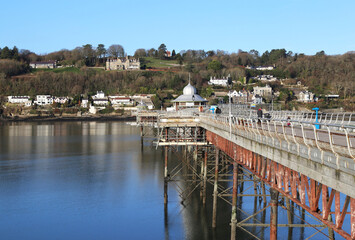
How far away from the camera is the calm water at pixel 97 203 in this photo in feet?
89.7

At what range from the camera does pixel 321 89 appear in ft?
516

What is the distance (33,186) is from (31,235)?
14.4 m

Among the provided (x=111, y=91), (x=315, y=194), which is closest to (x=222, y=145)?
(x=315, y=194)

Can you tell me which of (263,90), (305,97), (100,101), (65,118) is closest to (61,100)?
(100,101)

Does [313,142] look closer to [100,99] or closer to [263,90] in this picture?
[263,90]

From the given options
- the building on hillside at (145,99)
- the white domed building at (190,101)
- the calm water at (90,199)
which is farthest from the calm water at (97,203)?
the building on hillside at (145,99)

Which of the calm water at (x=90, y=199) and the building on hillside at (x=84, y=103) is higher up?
the building on hillside at (x=84, y=103)

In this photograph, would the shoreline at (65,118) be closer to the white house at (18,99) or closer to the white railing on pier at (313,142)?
the white house at (18,99)

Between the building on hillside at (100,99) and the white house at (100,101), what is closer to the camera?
the white house at (100,101)

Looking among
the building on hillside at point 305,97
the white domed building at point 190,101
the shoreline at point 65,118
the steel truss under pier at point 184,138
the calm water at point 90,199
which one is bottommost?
the calm water at point 90,199

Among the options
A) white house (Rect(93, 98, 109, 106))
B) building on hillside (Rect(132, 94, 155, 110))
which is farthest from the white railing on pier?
white house (Rect(93, 98, 109, 106))

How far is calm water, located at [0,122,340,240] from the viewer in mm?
27328

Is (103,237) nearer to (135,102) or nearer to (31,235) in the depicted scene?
(31,235)

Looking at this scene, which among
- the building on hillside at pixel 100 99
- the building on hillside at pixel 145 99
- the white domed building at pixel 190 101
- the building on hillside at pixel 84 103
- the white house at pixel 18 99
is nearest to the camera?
the white domed building at pixel 190 101
